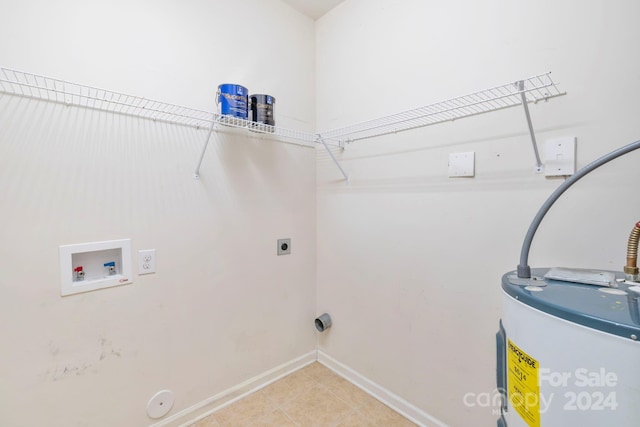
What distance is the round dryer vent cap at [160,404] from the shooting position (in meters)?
1.37

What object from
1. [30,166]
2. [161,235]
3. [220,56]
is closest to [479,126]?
[220,56]

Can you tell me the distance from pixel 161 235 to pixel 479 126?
5.10ft

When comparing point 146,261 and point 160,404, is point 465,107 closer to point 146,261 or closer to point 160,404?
point 146,261

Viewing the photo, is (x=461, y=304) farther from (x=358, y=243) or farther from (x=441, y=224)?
(x=358, y=243)

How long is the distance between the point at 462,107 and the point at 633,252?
713 millimetres

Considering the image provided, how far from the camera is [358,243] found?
1774 millimetres

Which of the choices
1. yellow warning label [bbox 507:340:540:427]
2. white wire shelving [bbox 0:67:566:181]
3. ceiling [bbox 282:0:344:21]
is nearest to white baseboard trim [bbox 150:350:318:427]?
white wire shelving [bbox 0:67:566:181]

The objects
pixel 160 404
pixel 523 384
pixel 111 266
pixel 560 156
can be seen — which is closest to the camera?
pixel 523 384

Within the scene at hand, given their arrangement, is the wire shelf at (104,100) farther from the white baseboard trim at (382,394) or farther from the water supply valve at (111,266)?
the white baseboard trim at (382,394)

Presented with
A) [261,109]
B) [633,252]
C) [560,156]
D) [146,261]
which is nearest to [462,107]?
[560,156]

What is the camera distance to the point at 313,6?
6.05ft

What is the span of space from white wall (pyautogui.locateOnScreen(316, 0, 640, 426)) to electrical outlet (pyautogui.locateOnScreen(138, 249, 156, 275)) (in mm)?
1050

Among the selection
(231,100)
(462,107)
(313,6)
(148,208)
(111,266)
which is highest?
(313,6)

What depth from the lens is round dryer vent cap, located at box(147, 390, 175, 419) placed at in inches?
53.9
